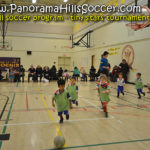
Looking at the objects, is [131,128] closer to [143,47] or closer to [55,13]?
[143,47]

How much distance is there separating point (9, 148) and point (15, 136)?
1.64 ft

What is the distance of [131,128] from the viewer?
3664 millimetres

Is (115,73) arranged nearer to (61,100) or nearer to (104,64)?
(104,64)

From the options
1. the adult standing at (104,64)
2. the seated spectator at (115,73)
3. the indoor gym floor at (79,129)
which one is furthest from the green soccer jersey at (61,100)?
the seated spectator at (115,73)

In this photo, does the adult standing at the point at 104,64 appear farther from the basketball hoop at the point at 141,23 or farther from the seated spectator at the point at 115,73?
the seated spectator at the point at 115,73

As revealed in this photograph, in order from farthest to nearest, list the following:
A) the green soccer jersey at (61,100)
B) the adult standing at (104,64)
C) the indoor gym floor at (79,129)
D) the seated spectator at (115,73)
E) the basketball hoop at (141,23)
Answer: the seated spectator at (115,73)
the basketball hoop at (141,23)
the adult standing at (104,64)
the green soccer jersey at (61,100)
the indoor gym floor at (79,129)

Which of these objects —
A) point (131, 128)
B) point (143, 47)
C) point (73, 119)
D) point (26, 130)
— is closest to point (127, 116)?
point (131, 128)

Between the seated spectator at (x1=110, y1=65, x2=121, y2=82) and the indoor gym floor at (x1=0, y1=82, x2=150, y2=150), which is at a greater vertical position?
the seated spectator at (x1=110, y1=65, x2=121, y2=82)

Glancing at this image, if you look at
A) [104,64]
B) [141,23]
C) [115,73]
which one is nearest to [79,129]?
[104,64]

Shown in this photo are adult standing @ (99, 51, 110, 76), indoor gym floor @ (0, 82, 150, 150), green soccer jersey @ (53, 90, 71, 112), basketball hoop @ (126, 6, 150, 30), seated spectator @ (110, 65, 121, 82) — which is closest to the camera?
indoor gym floor @ (0, 82, 150, 150)

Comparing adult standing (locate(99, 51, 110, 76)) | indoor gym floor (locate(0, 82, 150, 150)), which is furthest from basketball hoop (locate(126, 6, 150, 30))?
indoor gym floor (locate(0, 82, 150, 150))

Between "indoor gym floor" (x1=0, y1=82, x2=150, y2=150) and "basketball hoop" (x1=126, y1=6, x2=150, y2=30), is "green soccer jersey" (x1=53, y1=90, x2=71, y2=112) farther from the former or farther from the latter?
"basketball hoop" (x1=126, y1=6, x2=150, y2=30)

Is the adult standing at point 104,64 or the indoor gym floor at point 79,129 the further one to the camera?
the adult standing at point 104,64

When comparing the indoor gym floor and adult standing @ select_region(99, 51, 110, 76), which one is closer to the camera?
the indoor gym floor
